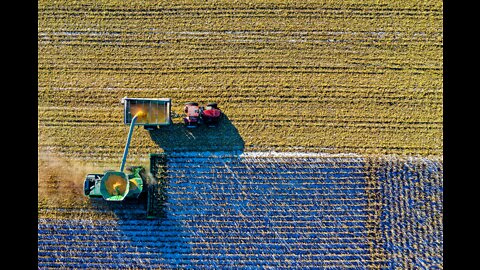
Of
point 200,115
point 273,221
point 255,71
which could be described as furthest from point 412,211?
point 200,115

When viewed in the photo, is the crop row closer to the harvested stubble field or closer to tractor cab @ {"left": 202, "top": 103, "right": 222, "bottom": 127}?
the harvested stubble field

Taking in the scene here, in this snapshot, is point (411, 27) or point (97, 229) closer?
point (97, 229)

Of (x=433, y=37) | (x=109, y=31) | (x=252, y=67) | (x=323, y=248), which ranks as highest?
(x=109, y=31)

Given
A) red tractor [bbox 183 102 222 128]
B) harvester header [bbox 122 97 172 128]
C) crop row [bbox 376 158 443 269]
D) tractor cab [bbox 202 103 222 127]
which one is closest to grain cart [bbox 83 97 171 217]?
harvester header [bbox 122 97 172 128]

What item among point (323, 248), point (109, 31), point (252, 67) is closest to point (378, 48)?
point (252, 67)

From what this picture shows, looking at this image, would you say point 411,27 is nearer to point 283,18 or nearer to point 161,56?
point 283,18

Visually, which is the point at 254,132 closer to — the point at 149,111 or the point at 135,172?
the point at 149,111

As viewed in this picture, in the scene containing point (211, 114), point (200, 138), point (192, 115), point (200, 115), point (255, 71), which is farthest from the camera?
point (255, 71)
